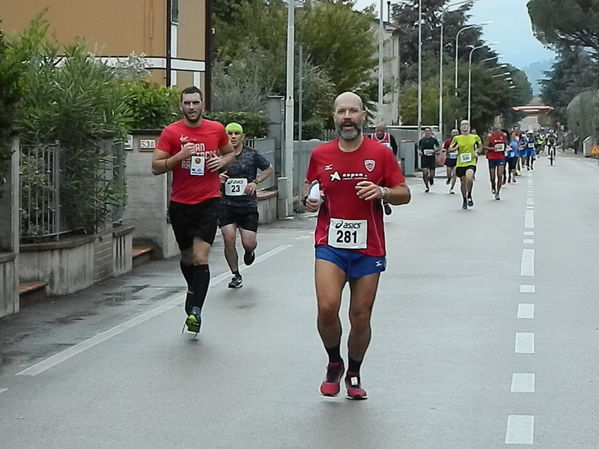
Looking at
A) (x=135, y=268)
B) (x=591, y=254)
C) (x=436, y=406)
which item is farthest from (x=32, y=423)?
(x=591, y=254)

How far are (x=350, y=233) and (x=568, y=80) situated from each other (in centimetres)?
14496

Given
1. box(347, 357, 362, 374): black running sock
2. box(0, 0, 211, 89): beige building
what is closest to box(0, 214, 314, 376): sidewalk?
box(347, 357, 362, 374): black running sock

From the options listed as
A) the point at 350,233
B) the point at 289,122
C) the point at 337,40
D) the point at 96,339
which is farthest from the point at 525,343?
the point at 337,40

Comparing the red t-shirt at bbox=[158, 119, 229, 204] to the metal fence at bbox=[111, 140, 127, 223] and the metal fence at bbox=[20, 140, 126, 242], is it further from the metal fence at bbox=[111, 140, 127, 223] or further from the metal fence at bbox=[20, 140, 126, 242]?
the metal fence at bbox=[111, 140, 127, 223]

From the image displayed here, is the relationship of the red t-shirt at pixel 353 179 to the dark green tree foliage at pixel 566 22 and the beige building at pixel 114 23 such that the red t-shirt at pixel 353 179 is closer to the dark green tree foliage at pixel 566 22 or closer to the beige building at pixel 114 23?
the beige building at pixel 114 23

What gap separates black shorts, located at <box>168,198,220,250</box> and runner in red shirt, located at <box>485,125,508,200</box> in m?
20.2

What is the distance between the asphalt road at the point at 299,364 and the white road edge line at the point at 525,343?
0.03 m

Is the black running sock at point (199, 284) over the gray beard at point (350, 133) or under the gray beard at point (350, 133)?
under

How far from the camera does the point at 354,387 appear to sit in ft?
27.0

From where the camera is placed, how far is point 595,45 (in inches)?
3588

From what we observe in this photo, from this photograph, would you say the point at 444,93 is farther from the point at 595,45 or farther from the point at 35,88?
the point at 35,88

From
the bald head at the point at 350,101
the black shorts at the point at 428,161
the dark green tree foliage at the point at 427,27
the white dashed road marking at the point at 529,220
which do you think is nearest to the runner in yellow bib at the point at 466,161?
the white dashed road marking at the point at 529,220

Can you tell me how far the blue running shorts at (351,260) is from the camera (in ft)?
26.7

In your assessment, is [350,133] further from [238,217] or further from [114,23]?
[114,23]
